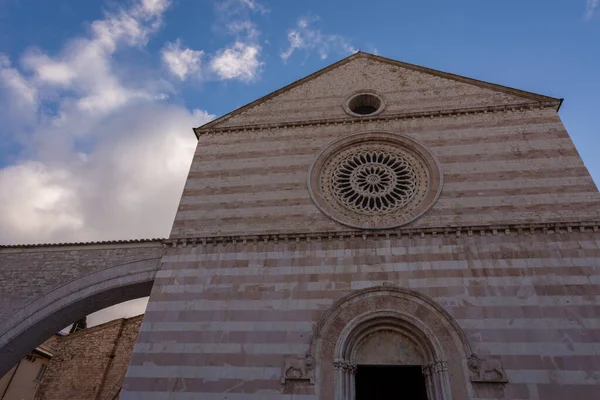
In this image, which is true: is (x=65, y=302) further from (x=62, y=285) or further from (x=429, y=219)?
(x=429, y=219)

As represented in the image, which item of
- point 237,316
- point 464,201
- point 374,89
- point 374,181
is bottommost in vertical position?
point 237,316

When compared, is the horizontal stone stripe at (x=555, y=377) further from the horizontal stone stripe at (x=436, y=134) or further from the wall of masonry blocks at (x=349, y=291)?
the horizontal stone stripe at (x=436, y=134)

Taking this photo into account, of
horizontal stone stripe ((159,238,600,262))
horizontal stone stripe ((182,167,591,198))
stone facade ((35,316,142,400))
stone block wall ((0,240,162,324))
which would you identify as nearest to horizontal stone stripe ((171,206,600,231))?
horizontal stone stripe ((159,238,600,262))

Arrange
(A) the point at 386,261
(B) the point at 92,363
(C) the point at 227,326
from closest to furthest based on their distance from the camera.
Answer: (C) the point at 227,326 → (A) the point at 386,261 → (B) the point at 92,363

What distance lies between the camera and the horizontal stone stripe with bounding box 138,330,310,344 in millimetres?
8000

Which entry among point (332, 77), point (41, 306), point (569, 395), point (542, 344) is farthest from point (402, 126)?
point (41, 306)

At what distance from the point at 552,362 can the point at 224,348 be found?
236 inches

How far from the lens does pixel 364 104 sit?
12.5 m

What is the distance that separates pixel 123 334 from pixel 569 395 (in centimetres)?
1368

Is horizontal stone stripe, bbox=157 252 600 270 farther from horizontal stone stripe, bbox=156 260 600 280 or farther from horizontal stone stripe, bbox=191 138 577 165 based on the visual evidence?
horizontal stone stripe, bbox=191 138 577 165

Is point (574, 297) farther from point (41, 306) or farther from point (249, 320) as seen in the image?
point (41, 306)

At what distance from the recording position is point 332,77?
12984 mm

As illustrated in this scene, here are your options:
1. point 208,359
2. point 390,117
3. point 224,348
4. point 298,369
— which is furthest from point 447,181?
point 208,359

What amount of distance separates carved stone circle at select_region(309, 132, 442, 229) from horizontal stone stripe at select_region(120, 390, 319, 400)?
12.7 ft
